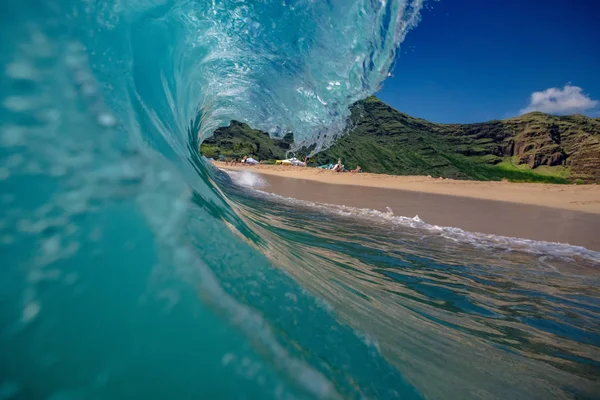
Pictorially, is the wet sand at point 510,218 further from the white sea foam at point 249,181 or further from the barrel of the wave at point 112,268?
the barrel of the wave at point 112,268

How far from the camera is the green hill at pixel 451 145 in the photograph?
143ft

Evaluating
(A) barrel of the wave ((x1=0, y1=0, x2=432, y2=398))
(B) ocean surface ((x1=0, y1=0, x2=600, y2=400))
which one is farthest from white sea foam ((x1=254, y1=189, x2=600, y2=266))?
(A) barrel of the wave ((x1=0, y1=0, x2=432, y2=398))

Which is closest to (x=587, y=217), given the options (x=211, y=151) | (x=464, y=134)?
(x=211, y=151)

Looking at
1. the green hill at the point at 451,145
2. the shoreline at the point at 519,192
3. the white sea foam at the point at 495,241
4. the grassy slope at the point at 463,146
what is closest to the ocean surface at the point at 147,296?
the white sea foam at the point at 495,241

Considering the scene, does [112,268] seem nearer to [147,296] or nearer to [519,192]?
[147,296]

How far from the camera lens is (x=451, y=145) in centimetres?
5412

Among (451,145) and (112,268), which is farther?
(451,145)

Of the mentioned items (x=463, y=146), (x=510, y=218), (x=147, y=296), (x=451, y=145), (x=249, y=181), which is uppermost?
(x=463, y=146)

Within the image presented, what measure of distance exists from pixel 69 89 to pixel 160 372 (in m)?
0.74

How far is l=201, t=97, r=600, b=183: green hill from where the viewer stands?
1710 inches

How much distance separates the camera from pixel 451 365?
132 centimetres

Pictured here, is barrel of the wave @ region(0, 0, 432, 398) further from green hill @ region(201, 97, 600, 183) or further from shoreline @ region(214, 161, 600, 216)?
green hill @ region(201, 97, 600, 183)

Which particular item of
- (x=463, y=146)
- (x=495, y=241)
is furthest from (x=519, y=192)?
(x=463, y=146)

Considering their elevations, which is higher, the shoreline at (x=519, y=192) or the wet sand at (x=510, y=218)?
the shoreline at (x=519, y=192)
